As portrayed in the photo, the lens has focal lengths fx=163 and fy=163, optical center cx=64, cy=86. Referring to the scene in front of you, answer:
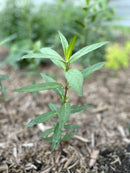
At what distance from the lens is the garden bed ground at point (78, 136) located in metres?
1.51

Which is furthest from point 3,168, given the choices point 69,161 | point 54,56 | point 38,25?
point 38,25

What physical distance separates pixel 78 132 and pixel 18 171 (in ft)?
2.56

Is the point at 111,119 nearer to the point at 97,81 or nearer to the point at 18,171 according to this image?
the point at 97,81

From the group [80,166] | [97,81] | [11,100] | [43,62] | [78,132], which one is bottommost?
[80,166]

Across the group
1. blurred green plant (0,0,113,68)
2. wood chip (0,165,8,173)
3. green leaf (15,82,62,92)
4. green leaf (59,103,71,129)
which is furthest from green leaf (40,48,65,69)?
blurred green plant (0,0,113,68)

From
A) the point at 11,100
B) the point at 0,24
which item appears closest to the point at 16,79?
the point at 11,100

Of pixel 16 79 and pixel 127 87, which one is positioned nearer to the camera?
pixel 127 87

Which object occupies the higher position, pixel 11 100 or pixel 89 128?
pixel 11 100

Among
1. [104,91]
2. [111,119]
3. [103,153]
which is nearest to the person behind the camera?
[103,153]

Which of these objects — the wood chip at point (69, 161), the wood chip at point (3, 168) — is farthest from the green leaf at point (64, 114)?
the wood chip at point (3, 168)

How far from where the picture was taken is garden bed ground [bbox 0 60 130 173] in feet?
4.95

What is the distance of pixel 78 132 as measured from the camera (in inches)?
75.9

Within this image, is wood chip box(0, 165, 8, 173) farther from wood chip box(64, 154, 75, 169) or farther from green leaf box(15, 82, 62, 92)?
green leaf box(15, 82, 62, 92)

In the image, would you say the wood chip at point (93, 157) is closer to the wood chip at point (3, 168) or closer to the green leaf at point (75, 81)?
the wood chip at point (3, 168)
